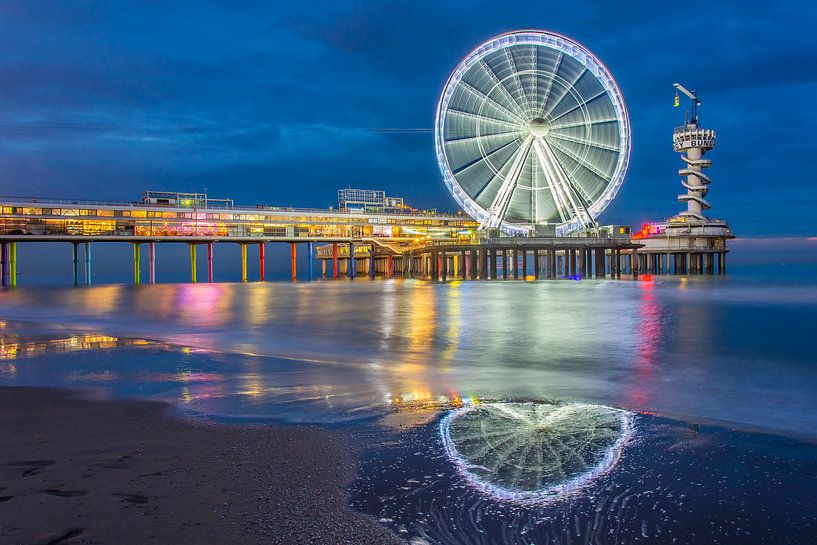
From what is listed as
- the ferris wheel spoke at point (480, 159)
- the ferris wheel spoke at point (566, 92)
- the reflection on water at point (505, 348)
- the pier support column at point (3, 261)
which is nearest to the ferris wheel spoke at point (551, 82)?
the ferris wheel spoke at point (566, 92)

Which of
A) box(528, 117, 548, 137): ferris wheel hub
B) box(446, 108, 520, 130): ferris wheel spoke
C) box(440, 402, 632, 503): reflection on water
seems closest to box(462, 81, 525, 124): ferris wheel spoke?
box(446, 108, 520, 130): ferris wheel spoke

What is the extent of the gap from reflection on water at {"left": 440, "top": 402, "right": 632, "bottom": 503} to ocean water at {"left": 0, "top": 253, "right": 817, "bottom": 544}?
0.03 meters

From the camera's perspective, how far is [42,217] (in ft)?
268

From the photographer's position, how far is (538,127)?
55781 millimetres

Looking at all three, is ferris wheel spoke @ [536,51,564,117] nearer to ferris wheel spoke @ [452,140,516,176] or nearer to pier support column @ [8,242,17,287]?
ferris wheel spoke @ [452,140,516,176]

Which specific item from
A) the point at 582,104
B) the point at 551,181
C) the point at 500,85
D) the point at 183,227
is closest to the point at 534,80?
the point at 500,85

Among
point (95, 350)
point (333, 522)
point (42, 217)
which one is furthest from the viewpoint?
point (42, 217)

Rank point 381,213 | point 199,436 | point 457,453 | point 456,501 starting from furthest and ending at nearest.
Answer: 1. point 381,213
2. point 199,436
3. point 457,453
4. point 456,501

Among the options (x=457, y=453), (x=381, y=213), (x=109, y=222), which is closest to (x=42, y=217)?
(x=109, y=222)

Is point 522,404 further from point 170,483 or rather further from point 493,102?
point 493,102

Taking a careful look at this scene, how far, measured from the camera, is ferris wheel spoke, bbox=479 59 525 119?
53.6 m

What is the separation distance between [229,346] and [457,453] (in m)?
12.8

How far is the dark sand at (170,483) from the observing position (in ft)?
15.0

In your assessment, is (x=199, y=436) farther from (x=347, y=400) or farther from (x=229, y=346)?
(x=229, y=346)
